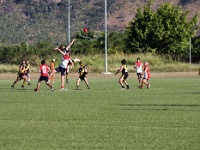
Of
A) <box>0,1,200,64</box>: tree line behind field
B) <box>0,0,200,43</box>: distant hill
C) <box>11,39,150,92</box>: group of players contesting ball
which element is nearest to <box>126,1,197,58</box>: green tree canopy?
<box>0,1,200,64</box>: tree line behind field

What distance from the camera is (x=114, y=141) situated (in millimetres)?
13789

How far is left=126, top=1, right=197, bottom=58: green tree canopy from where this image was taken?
289 ft

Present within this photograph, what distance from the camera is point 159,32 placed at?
8781 centimetres

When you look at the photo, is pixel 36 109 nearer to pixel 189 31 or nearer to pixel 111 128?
pixel 111 128

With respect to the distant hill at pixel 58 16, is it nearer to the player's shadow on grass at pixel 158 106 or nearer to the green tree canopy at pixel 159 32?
the green tree canopy at pixel 159 32

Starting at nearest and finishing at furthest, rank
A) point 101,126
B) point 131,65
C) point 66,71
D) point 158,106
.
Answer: point 101,126, point 158,106, point 66,71, point 131,65

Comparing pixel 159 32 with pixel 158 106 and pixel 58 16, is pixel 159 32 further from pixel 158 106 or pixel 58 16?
pixel 58 16

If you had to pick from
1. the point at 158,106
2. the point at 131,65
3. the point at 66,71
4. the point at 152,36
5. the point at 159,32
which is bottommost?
the point at 131,65

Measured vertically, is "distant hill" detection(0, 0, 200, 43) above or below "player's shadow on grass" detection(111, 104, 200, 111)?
above

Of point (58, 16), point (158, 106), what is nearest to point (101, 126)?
point (158, 106)

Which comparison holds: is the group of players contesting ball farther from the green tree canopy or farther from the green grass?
the green tree canopy

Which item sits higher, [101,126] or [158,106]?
[101,126]

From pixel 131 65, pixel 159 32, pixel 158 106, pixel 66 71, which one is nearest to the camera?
pixel 158 106

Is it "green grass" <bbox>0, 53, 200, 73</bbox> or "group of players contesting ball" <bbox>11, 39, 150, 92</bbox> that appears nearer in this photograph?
"group of players contesting ball" <bbox>11, 39, 150, 92</bbox>
